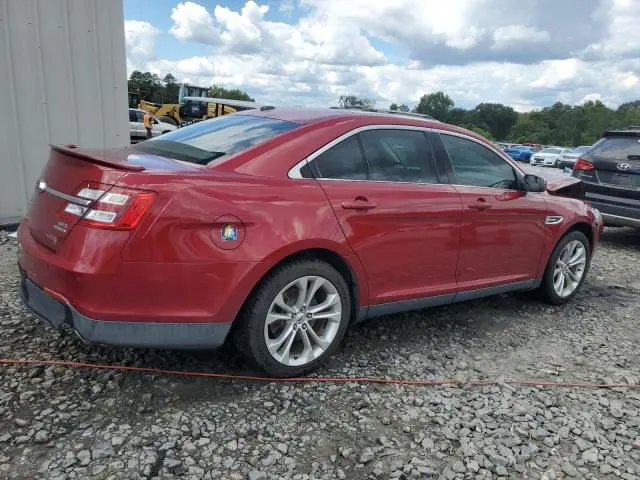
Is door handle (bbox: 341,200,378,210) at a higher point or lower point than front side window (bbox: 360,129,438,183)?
lower

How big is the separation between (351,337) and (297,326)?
873 millimetres

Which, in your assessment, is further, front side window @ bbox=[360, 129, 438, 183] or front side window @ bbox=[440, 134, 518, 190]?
front side window @ bbox=[440, 134, 518, 190]

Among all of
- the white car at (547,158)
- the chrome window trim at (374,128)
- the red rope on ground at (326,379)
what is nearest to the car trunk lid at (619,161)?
the chrome window trim at (374,128)

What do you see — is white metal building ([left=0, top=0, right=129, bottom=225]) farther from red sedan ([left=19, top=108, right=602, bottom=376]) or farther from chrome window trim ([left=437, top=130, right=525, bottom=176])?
chrome window trim ([left=437, top=130, right=525, bottom=176])

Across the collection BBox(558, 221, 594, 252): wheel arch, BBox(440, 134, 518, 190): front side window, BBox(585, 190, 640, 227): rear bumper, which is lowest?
BBox(585, 190, 640, 227): rear bumper

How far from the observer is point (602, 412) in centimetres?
316

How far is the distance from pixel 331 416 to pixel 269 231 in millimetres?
1031

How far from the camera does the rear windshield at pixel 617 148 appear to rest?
7.41m

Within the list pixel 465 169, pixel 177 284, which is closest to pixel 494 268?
pixel 465 169

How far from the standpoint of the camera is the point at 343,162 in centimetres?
333

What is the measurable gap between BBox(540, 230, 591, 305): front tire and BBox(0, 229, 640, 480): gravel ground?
907mm

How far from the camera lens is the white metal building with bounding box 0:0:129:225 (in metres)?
6.09

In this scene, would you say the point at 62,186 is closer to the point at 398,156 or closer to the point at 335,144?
the point at 335,144

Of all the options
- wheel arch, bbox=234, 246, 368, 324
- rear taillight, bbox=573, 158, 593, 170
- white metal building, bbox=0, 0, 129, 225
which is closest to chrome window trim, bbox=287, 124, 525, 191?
wheel arch, bbox=234, 246, 368, 324
